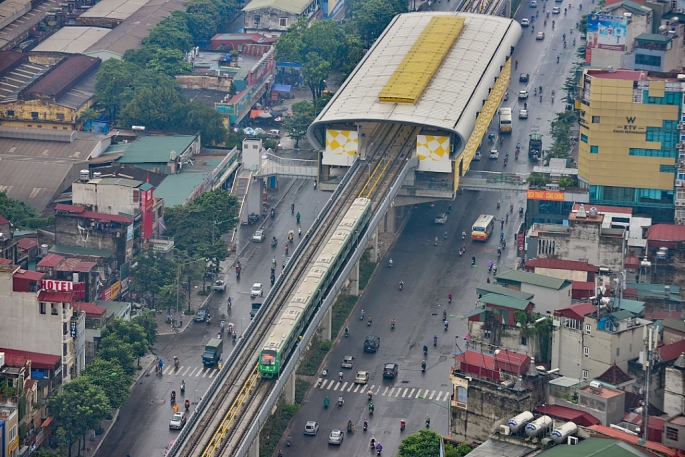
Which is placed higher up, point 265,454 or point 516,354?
point 516,354

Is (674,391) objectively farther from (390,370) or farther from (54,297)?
(54,297)

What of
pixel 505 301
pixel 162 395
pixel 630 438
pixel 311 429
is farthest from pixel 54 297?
pixel 630 438

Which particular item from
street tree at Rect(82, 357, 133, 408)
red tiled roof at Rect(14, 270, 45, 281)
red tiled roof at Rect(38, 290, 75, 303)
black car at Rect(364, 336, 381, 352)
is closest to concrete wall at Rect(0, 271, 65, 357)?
red tiled roof at Rect(38, 290, 75, 303)

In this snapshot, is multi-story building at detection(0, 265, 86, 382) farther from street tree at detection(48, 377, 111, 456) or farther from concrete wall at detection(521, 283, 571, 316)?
concrete wall at detection(521, 283, 571, 316)

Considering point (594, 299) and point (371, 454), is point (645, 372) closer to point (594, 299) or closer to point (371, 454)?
point (594, 299)

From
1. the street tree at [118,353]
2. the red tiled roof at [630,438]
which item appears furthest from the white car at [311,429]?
the red tiled roof at [630,438]

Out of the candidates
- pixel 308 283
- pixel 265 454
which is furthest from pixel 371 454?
pixel 308 283
